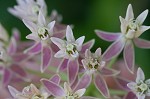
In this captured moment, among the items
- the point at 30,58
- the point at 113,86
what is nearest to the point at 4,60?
the point at 30,58

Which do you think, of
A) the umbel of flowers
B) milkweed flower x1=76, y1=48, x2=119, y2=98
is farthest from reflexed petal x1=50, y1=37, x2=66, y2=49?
milkweed flower x1=76, y1=48, x2=119, y2=98

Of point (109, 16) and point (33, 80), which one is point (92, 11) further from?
point (33, 80)

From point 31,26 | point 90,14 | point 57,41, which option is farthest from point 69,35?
point 90,14

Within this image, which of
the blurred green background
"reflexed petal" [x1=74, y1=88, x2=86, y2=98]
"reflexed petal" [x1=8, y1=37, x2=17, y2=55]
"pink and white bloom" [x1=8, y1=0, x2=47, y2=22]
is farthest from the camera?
the blurred green background

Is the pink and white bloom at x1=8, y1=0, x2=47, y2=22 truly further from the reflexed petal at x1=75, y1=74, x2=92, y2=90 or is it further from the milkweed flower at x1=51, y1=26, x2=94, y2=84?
the reflexed petal at x1=75, y1=74, x2=92, y2=90

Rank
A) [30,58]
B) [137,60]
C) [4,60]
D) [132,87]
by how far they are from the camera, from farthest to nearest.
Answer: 1. [137,60]
2. [30,58]
3. [4,60]
4. [132,87]

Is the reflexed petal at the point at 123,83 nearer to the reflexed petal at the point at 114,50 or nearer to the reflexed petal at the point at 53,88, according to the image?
the reflexed petal at the point at 114,50
